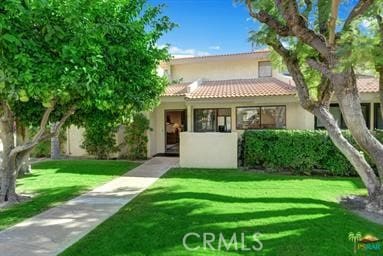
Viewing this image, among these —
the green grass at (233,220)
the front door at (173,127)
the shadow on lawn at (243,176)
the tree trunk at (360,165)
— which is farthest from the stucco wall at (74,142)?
the tree trunk at (360,165)

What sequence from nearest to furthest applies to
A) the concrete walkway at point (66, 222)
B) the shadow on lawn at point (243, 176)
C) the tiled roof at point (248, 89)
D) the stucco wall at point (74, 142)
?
the concrete walkway at point (66, 222)
the shadow on lawn at point (243, 176)
the tiled roof at point (248, 89)
the stucco wall at point (74, 142)

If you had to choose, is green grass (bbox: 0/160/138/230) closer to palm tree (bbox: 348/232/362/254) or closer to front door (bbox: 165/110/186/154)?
front door (bbox: 165/110/186/154)

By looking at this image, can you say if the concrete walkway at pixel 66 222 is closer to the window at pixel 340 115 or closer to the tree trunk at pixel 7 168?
the tree trunk at pixel 7 168

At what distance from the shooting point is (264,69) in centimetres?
2325

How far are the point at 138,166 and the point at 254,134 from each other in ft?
19.8

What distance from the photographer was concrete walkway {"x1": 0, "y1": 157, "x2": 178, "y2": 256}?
6.48 meters

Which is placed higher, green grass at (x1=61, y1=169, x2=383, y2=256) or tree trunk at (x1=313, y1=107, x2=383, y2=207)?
tree trunk at (x1=313, y1=107, x2=383, y2=207)

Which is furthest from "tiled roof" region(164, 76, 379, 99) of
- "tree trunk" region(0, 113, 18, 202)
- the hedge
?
"tree trunk" region(0, 113, 18, 202)

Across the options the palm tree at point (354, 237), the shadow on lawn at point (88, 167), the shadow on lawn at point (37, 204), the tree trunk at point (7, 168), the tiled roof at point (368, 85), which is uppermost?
the tiled roof at point (368, 85)

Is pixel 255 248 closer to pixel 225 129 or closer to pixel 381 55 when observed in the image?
pixel 381 55

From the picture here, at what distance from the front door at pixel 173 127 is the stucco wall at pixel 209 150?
5356 mm

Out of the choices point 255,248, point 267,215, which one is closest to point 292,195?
point 267,215

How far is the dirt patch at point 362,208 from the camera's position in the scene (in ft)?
27.3

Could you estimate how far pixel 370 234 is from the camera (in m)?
7.00
